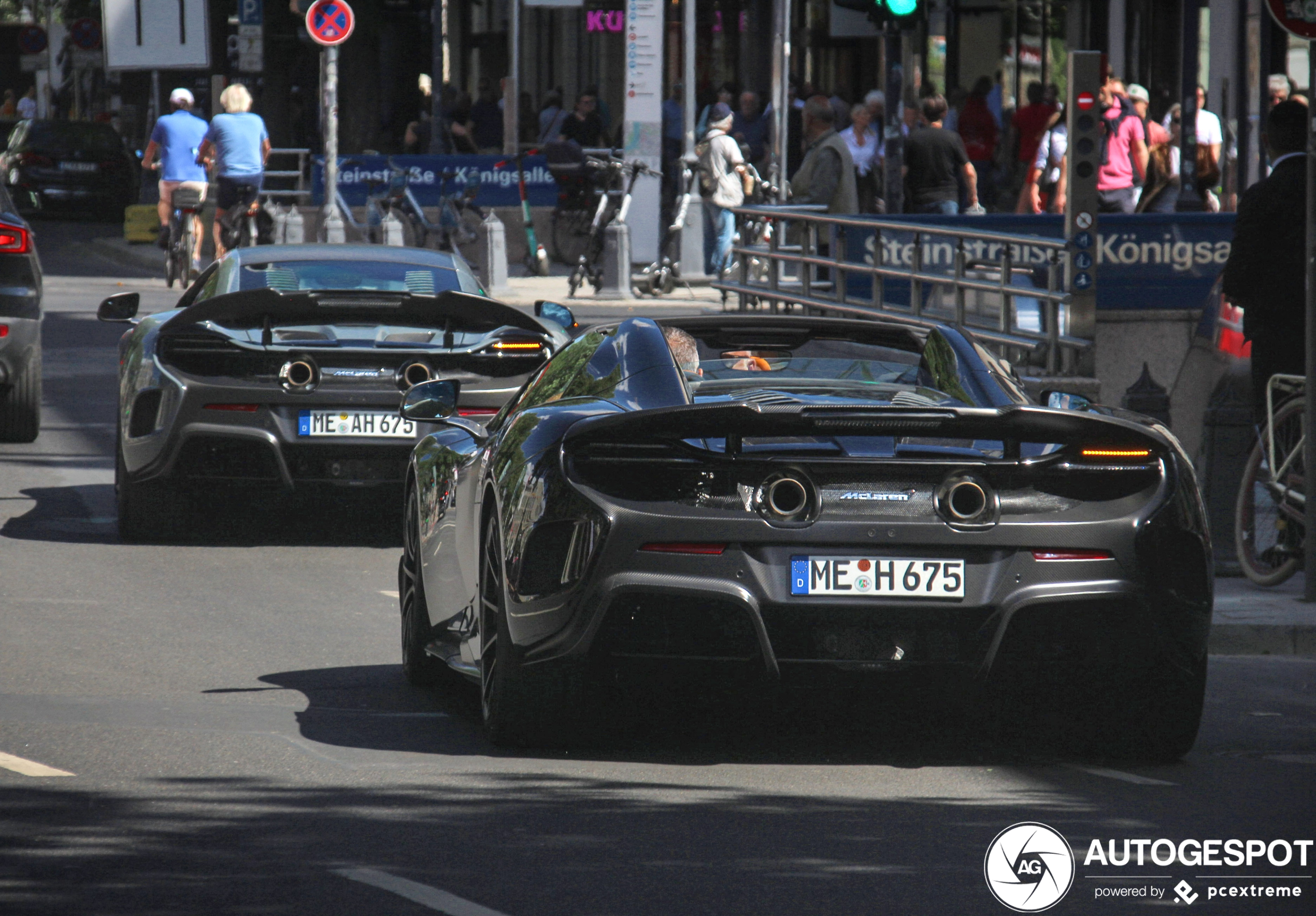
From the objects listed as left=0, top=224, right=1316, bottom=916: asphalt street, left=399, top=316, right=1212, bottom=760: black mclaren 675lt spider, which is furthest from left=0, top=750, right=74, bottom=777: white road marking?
left=399, top=316, right=1212, bottom=760: black mclaren 675lt spider

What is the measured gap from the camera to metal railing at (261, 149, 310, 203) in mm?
29734

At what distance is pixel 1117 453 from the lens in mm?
6051

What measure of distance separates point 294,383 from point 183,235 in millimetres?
16328

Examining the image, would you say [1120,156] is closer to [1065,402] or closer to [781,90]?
[781,90]

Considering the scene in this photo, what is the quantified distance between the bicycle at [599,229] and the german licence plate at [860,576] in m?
18.6

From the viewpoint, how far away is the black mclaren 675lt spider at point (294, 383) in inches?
400

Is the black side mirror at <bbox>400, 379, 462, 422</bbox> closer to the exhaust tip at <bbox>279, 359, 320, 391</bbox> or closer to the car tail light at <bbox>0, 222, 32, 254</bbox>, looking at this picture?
the exhaust tip at <bbox>279, 359, 320, 391</bbox>

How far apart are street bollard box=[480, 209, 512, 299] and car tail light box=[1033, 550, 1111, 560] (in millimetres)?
19036

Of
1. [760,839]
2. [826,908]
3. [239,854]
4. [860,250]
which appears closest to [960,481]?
[760,839]

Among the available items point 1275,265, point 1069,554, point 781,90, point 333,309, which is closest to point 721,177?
point 781,90

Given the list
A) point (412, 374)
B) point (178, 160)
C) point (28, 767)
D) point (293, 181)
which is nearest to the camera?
point (28, 767)

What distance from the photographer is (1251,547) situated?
9547 millimetres

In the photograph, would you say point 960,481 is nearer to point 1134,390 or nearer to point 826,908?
point 826,908

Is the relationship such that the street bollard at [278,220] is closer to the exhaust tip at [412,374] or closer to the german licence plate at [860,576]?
the exhaust tip at [412,374]
